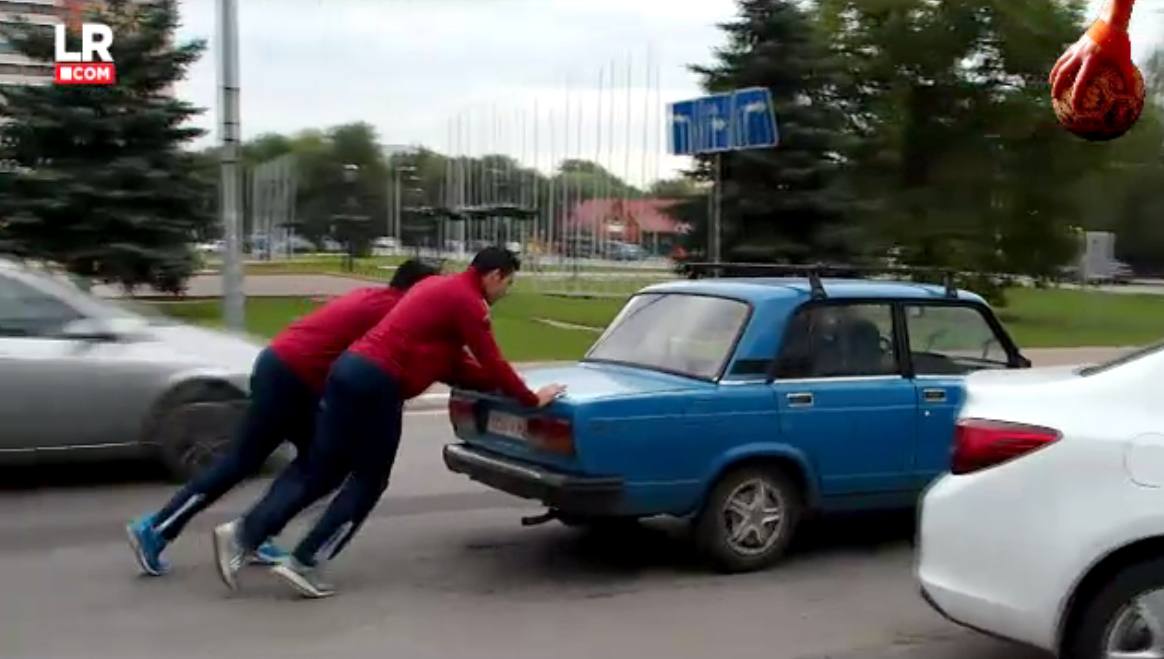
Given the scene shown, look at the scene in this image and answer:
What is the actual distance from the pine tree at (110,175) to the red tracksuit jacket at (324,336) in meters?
20.8

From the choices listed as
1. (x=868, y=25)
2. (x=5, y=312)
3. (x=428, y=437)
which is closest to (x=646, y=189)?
(x=868, y=25)

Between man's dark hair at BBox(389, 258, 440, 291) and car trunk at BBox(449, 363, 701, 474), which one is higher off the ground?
man's dark hair at BBox(389, 258, 440, 291)

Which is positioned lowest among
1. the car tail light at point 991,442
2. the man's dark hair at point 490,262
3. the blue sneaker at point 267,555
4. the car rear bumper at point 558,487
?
the blue sneaker at point 267,555

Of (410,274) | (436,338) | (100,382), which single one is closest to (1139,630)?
(436,338)

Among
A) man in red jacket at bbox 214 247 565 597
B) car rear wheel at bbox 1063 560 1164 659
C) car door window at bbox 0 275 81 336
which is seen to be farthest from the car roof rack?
car door window at bbox 0 275 81 336

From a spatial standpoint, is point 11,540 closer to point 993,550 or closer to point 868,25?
point 993,550

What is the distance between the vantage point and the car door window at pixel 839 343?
24.5 ft

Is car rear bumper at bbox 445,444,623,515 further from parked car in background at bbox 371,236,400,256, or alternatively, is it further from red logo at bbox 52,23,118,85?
parked car in background at bbox 371,236,400,256

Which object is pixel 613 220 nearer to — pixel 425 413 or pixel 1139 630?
pixel 425 413

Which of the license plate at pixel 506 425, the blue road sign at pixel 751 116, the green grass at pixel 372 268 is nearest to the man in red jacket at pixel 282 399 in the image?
the license plate at pixel 506 425

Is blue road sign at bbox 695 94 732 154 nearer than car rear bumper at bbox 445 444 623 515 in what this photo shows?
No

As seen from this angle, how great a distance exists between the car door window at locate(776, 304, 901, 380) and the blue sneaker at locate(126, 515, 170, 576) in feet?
10.5

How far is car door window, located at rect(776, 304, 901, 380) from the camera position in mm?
7453

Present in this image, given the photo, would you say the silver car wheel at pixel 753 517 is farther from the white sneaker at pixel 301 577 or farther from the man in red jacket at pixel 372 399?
the white sneaker at pixel 301 577
